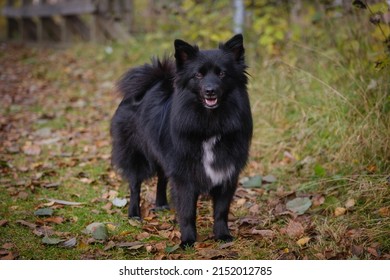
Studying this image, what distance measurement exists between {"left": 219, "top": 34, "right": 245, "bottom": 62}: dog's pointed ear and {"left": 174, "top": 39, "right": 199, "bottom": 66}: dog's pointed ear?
232 millimetres

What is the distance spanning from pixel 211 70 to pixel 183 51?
262 millimetres

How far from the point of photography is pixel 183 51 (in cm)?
367

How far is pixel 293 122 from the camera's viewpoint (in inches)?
230

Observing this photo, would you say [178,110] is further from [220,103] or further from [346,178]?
[346,178]

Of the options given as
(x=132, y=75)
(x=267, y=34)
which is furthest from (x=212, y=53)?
(x=267, y=34)

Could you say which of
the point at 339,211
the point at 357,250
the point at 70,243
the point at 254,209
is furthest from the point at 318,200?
the point at 70,243

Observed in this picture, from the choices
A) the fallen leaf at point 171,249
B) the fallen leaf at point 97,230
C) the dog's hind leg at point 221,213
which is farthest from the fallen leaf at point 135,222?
the dog's hind leg at point 221,213

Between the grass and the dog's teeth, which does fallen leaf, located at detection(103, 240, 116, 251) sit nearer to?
the grass

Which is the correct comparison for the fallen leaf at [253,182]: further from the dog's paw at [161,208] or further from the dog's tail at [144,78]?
the dog's tail at [144,78]

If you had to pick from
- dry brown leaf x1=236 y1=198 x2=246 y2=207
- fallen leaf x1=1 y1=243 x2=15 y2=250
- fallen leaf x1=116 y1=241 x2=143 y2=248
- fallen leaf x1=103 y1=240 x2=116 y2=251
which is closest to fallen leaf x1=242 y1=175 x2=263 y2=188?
dry brown leaf x1=236 y1=198 x2=246 y2=207

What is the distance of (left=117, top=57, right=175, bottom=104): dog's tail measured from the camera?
441 centimetres

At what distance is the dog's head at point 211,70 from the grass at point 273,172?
3.77 ft
